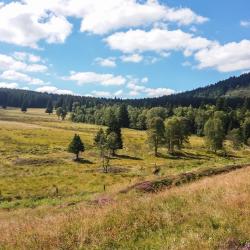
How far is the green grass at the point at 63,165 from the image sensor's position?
1774 inches

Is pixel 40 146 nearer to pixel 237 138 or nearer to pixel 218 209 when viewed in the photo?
pixel 237 138

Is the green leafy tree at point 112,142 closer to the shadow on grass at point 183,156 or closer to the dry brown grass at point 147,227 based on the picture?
the shadow on grass at point 183,156

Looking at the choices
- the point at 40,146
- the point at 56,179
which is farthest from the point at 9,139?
the point at 56,179

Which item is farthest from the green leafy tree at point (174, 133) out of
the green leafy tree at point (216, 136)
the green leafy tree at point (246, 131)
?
the green leafy tree at point (246, 131)

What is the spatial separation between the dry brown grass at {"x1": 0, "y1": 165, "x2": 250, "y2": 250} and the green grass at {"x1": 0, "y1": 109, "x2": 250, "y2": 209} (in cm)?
1493

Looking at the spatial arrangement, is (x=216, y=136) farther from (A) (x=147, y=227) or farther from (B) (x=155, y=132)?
(A) (x=147, y=227)

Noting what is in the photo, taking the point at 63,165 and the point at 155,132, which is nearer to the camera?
the point at 63,165

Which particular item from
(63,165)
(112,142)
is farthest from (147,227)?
(112,142)

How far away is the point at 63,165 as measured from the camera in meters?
94.0

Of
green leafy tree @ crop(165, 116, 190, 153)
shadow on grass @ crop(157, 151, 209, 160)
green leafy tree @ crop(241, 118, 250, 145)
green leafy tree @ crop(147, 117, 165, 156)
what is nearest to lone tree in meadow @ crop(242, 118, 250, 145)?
green leafy tree @ crop(241, 118, 250, 145)

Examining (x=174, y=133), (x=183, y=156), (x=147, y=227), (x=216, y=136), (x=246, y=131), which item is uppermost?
(x=246, y=131)

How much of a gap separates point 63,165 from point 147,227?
8337cm

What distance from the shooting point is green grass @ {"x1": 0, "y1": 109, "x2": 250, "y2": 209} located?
1774 inches

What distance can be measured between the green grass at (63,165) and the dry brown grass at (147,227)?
49.0ft
